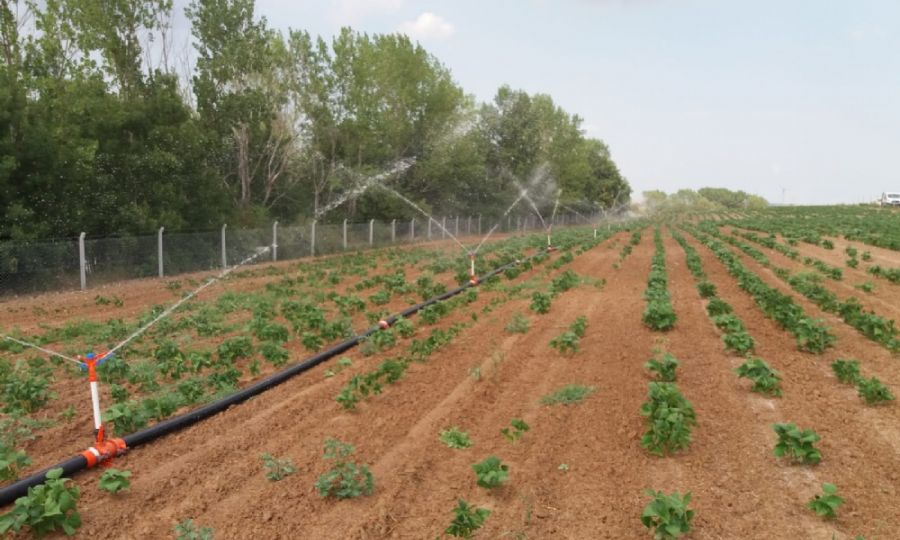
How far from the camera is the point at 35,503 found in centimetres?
443

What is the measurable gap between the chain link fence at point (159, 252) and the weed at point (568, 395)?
1529cm

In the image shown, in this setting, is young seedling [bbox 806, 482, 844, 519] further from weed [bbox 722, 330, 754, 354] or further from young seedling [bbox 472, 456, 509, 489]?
weed [bbox 722, 330, 754, 354]

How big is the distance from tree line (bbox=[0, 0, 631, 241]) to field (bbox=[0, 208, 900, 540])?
21.1 feet

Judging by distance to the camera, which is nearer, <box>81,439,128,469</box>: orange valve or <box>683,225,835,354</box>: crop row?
<box>81,439,128,469</box>: orange valve

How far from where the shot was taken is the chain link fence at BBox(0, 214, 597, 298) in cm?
1686

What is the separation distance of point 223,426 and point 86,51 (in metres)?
22.8

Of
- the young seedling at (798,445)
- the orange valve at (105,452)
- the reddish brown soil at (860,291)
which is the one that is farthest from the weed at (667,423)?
the reddish brown soil at (860,291)

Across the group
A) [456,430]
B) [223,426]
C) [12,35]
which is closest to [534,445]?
[456,430]

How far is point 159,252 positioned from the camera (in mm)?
21109

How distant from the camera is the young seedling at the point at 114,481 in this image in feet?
16.2

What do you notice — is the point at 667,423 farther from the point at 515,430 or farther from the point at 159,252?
the point at 159,252

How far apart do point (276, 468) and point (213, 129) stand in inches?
1002

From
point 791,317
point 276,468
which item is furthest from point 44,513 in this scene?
point 791,317

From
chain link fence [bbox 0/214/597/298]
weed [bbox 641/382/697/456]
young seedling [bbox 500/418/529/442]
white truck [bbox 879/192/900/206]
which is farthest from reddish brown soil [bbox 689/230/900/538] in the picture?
white truck [bbox 879/192/900/206]
